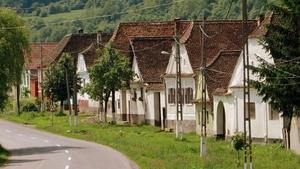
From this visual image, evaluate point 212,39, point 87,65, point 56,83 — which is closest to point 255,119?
point 212,39

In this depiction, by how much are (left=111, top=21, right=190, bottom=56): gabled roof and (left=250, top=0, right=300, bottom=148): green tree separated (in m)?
40.1

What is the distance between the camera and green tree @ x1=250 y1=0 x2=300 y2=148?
4034 cm

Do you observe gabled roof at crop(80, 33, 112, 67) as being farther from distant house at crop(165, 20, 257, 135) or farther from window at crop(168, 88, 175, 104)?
window at crop(168, 88, 175, 104)

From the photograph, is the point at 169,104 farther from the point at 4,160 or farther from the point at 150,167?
the point at 150,167

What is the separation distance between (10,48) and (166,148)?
12472 millimetres

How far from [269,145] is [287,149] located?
412cm

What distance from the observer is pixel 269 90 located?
41.1 meters

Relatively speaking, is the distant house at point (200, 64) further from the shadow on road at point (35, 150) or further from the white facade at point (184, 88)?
the shadow on road at point (35, 150)

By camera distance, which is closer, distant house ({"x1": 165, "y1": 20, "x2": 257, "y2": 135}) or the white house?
the white house

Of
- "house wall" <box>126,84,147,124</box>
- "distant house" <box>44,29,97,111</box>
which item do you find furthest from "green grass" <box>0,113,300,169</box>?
"distant house" <box>44,29,97,111</box>

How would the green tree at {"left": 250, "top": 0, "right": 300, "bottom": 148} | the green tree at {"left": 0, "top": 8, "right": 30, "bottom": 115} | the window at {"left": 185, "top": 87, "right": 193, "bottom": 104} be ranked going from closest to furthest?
the green tree at {"left": 250, "top": 0, "right": 300, "bottom": 148} → the green tree at {"left": 0, "top": 8, "right": 30, "bottom": 115} → the window at {"left": 185, "top": 87, "right": 193, "bottom": 104}

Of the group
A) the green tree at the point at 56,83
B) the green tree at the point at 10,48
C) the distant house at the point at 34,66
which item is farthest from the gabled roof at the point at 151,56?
the distant house at the point at 34,66

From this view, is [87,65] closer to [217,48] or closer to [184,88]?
[217,48]

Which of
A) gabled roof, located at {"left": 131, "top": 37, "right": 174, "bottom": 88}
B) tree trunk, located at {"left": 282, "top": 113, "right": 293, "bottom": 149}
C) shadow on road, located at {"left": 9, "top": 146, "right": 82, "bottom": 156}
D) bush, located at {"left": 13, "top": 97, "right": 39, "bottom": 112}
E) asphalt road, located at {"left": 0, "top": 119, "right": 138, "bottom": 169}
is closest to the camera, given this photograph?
asphalt road, located at {"left": 0, "top": 119, "right": 138, "bottom": 169}
